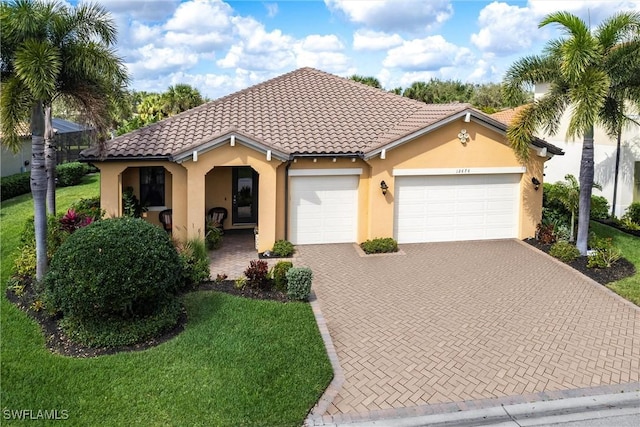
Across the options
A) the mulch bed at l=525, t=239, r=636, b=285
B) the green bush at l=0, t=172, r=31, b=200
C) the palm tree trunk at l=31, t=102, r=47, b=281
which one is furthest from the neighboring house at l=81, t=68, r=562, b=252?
the green bush at l=0, t=172, r=31, b=200

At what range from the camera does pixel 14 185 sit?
27.2 m

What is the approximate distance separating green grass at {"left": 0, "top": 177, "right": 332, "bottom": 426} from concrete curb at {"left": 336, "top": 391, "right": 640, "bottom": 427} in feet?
5.06

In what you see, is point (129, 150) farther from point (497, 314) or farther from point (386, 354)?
point (497, 314)

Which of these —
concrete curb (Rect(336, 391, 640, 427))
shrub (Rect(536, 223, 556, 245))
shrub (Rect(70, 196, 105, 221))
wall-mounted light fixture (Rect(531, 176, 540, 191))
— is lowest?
concrete curb (Rect(336, 391, 640, 427))

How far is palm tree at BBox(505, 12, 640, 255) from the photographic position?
15.0 meters

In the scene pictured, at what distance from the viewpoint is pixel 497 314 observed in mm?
12562

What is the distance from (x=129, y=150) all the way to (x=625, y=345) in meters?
14.8

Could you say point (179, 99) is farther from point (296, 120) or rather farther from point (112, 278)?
point (112, 278)

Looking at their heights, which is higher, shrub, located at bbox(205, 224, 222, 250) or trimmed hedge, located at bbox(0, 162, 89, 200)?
trimmed hedge, located at bbox(0, 162, 89, 200)

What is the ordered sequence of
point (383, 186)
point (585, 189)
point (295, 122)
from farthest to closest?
point (295, 122)
point (383, 186)
point (585, 189)

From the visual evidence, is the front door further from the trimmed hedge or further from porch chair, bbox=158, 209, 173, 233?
the trimmed hedge

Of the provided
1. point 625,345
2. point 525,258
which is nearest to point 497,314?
point 625,345

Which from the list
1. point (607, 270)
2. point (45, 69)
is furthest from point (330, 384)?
point (607, 270)

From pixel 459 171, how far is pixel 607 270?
5.66 meters
